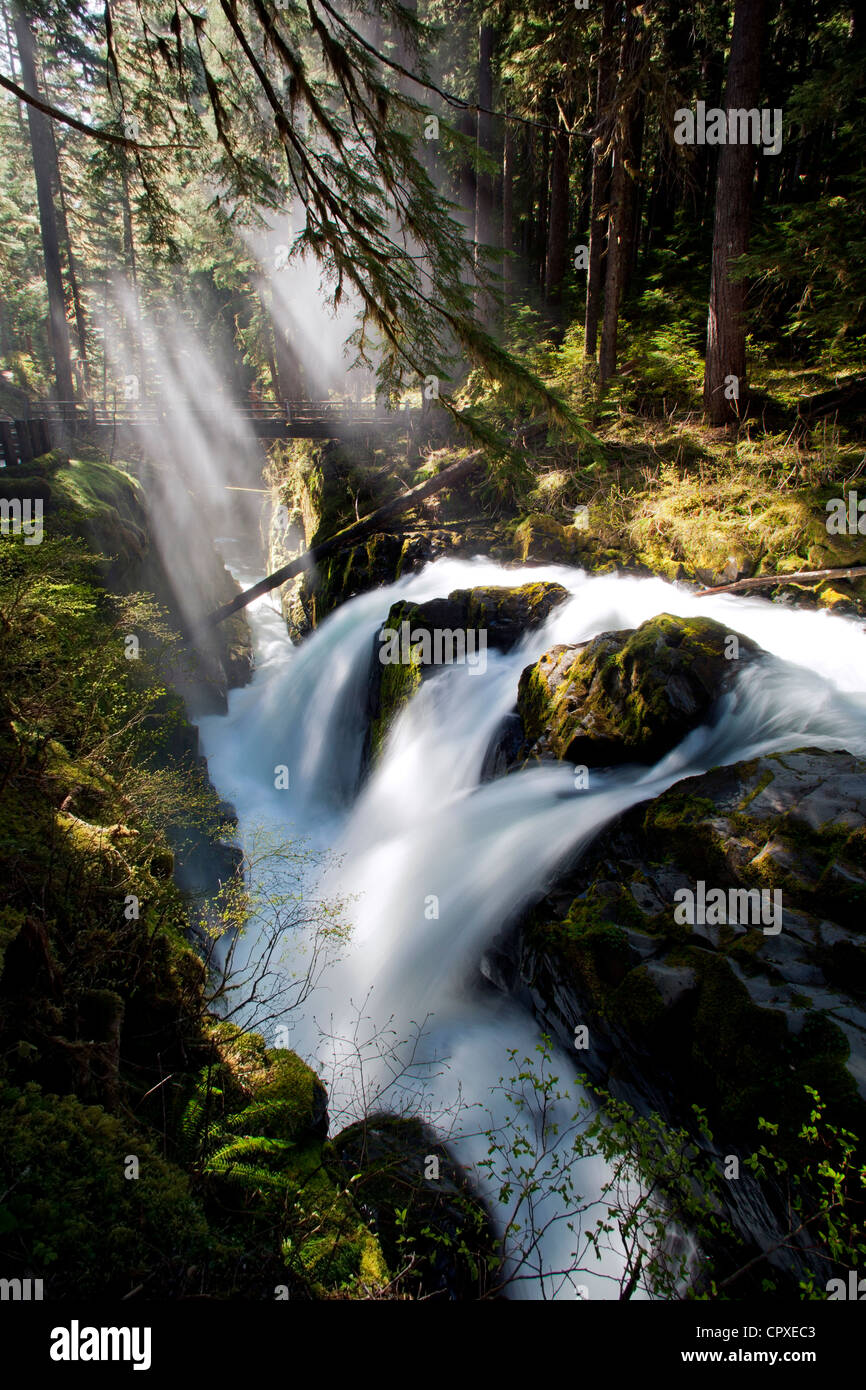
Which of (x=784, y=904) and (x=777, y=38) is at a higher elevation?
(x=777, y=38)

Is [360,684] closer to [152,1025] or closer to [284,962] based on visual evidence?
[284,962]

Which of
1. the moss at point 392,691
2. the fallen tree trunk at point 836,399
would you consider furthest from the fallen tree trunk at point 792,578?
the moss at point 392,691

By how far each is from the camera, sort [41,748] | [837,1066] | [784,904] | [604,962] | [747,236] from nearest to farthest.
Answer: [837,1066]
[784,904]
[604,962]
[41,748]
[747,236]

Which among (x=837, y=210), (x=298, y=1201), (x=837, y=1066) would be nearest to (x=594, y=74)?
(x=837, y=210)

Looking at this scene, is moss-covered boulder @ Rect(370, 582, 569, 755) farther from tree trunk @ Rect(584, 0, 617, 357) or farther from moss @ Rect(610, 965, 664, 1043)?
tree trunk @ Rect(584, 0, 617, 357)

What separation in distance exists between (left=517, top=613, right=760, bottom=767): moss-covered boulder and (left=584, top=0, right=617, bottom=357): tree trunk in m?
8.99

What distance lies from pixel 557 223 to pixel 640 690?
19119mm

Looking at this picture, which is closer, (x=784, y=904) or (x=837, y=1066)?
(x=837, y=1066)

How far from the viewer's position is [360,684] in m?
12.2

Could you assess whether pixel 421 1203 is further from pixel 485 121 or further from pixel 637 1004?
pixel 485 121

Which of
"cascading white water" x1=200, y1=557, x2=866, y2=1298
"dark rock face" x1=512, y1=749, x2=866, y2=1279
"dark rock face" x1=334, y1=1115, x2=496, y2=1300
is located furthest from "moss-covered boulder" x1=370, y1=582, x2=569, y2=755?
"dark rock face" x1=334, y1=1115, x2=496, y2=1300

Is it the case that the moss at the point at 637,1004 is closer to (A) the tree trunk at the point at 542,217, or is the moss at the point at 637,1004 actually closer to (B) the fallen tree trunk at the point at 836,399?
(B) the fallen tree trunk at the point at 836,399

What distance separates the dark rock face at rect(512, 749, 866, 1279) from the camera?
11.2 feet

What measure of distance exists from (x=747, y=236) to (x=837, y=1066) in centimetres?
1277
